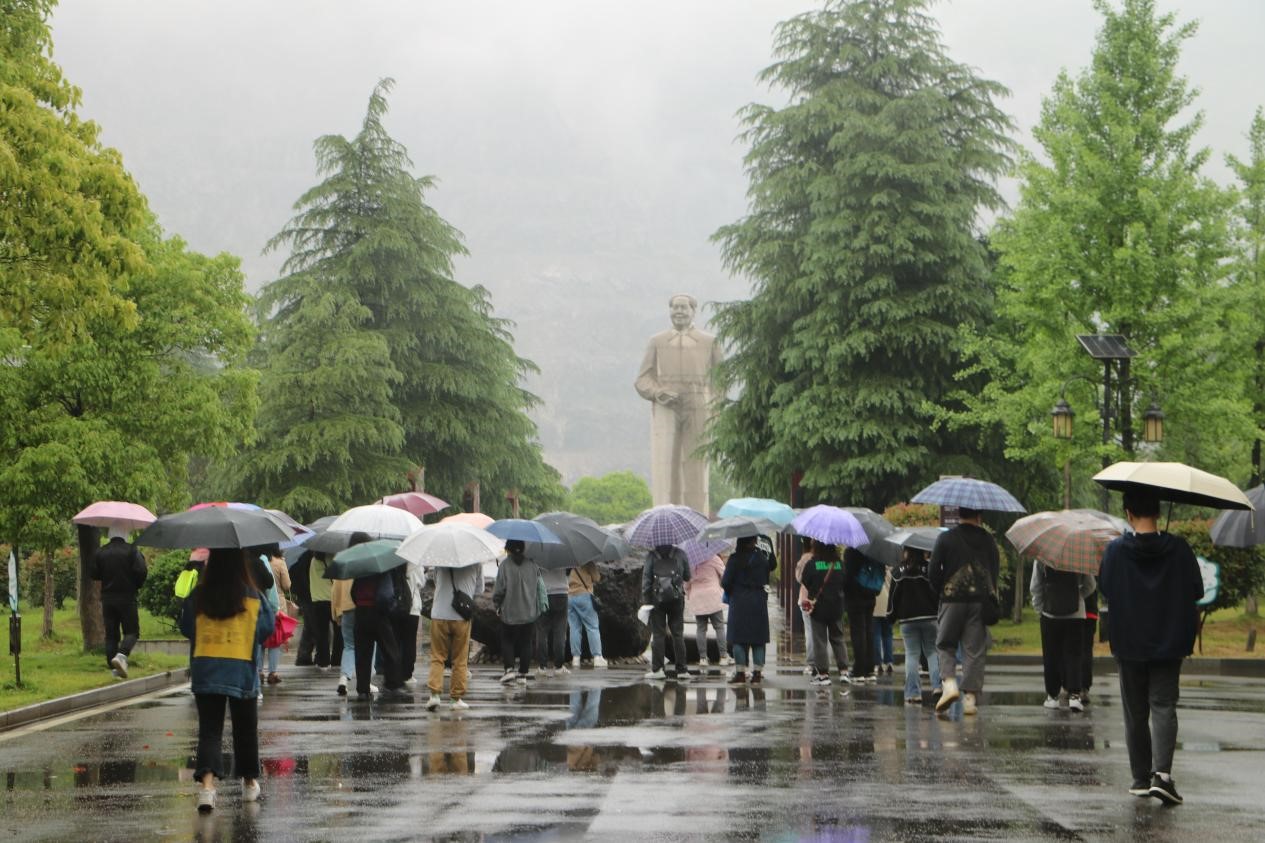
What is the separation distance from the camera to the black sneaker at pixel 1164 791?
994 cm

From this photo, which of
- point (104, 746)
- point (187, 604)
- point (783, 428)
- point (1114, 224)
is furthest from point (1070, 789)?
point (783, 428)

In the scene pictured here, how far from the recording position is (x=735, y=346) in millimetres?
38688

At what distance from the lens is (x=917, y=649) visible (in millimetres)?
17203

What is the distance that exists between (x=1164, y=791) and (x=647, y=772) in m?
3.38

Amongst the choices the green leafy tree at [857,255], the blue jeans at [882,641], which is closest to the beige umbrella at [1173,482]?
the blue jeans at [882,641]

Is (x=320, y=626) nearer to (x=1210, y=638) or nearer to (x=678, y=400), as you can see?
(x=1210, y=638)

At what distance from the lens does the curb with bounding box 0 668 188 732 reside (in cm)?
1559

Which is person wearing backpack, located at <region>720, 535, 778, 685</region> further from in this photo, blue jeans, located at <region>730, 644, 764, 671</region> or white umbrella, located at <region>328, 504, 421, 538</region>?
white umbrella, located at <region>328, 504, 421, 538</region>

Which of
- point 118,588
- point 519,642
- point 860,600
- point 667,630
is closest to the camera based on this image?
point 860,600

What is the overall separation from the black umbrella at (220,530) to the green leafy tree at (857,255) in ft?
79.2

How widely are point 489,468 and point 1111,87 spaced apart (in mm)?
20924

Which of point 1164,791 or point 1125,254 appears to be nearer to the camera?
point 1164,791

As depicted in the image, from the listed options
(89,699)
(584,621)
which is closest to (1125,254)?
(584,621)

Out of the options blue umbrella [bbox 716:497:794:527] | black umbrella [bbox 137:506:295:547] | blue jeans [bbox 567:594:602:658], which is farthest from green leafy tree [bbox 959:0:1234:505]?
black umbrella [bbox 137:506:295:547]
